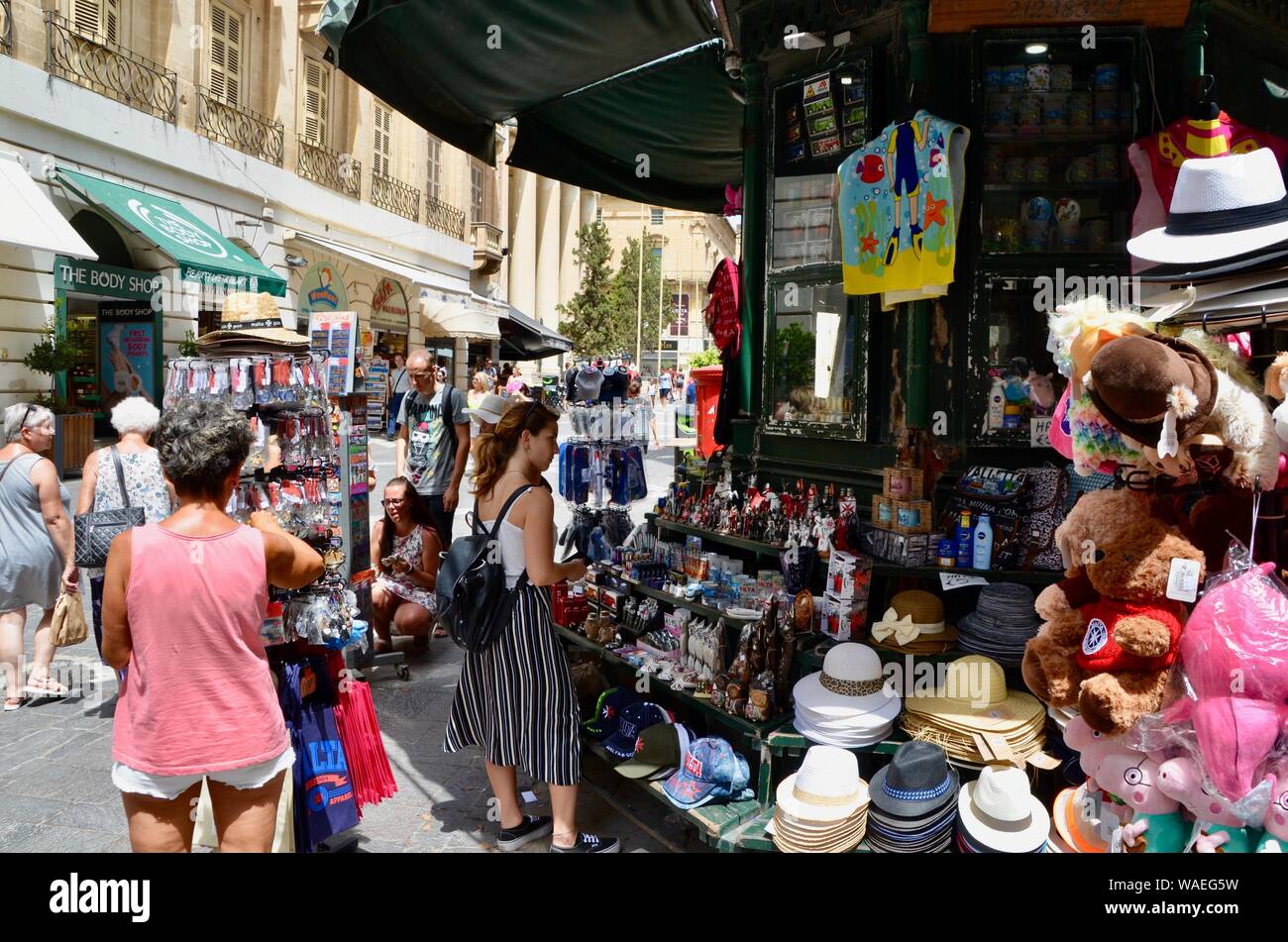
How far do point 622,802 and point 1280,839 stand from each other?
274cm

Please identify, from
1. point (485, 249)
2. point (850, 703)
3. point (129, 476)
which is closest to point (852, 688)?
point (850, 703)

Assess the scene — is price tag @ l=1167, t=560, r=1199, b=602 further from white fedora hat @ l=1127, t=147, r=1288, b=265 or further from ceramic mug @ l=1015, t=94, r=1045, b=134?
ceramic mug @ l=1015, t=94, r=1045, b=134

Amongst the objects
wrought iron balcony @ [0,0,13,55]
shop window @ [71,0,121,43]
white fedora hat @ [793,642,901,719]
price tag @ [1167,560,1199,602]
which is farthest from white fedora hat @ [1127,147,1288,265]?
shop window @ [71,0,121,43]

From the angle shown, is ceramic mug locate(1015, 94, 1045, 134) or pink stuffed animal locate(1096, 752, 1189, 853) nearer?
pink stuffed animal locate(1096, 752, 1189, 853)

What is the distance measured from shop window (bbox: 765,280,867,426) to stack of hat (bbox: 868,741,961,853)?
190 cm

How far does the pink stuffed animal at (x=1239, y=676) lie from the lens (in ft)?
7.18

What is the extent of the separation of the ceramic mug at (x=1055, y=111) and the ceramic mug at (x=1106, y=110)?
0.44ft

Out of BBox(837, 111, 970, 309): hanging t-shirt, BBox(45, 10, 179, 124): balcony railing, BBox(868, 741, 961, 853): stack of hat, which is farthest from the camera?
BBox(45, 10, 179, 124): balcony railing

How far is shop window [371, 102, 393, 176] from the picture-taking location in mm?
22500

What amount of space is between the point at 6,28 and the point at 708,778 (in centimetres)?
1380

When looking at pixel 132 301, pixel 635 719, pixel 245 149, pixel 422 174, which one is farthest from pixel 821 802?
pixel 422 174

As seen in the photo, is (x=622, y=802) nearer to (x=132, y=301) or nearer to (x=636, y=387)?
(x=636, y=387)

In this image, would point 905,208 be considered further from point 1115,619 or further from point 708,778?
Result: point 708,778

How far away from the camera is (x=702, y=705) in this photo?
4.09m
